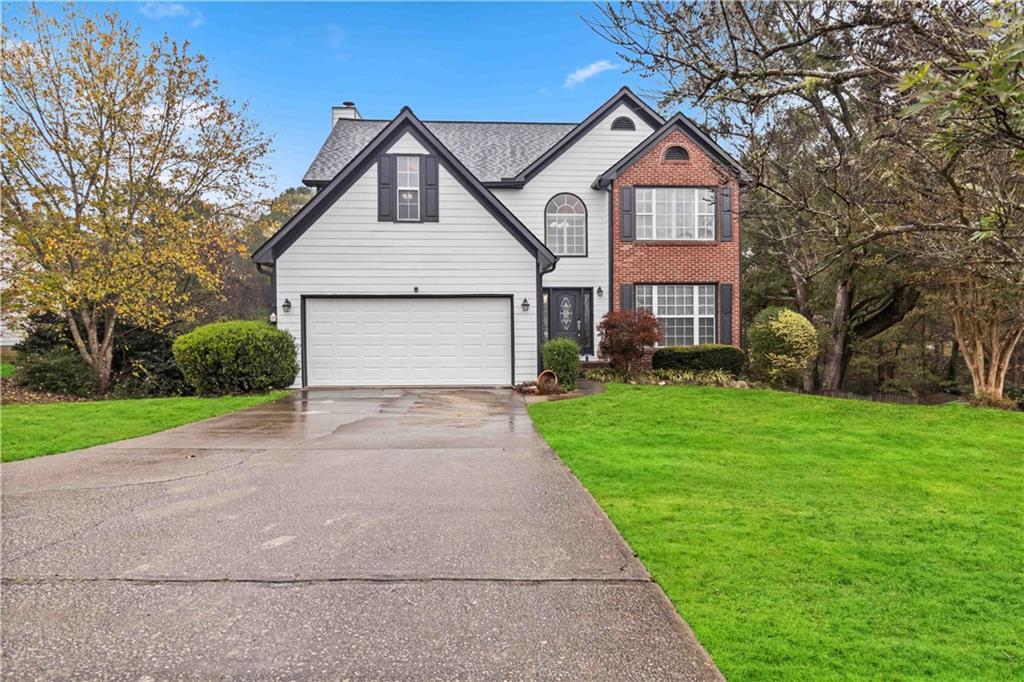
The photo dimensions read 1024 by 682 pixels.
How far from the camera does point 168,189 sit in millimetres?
14617

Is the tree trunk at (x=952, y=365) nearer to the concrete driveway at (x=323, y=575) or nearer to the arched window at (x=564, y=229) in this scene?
the arched window at (x=564, y=229)

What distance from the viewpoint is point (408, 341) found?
556 inches

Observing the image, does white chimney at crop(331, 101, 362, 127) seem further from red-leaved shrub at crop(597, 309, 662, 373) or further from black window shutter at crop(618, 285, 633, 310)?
red-leaved shrub at crop(597, 309, 662, 373)

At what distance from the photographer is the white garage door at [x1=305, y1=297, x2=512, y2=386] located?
45.9 feet

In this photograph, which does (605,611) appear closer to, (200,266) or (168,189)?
(200,266)

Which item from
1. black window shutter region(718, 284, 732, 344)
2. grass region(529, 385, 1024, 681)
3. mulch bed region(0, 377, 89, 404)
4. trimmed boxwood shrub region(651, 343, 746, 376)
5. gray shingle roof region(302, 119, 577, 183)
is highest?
gray shingle roof region(302, 119, 577, 183)

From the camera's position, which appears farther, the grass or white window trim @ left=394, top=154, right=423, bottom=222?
white window trim @ left=394, top=154, right=423, bottom=222

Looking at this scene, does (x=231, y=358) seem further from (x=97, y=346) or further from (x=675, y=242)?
(x=675, y=242)

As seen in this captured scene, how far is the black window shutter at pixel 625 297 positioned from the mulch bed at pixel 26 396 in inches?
535

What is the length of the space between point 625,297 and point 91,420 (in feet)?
41.6

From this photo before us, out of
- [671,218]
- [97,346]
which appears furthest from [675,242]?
[97,346]

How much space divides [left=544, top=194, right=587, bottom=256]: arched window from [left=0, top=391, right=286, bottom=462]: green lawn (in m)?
8.94

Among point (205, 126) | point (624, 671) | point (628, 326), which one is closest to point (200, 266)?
point (205, 126)

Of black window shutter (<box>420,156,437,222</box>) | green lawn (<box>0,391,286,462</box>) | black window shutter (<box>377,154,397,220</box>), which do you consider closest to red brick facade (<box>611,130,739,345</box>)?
black window shutter (<box>420,156,437,222</box>)
